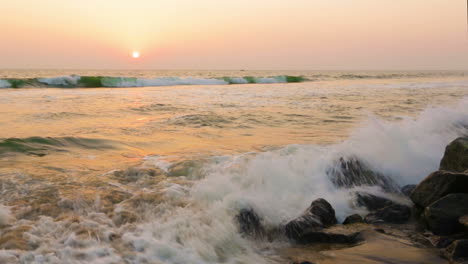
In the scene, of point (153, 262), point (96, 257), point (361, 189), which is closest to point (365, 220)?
point (361, 189)

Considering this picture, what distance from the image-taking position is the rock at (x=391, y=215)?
4688 millimetres

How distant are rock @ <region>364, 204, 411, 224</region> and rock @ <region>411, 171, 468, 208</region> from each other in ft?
0.83

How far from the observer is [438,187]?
4805mm

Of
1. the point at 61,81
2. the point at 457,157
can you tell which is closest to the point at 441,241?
the point at 457,157

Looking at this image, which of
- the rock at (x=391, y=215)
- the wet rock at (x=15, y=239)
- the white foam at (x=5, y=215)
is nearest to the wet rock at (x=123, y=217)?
the wet rock at (x=15, y=239)

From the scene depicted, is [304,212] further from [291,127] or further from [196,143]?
[291,127]

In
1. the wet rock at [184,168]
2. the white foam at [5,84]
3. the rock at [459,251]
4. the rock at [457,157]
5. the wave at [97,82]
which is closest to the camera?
the rock at [459,251]

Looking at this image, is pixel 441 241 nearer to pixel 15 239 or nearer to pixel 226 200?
pixel 226 200

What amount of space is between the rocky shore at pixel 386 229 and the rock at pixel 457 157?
0.11 metres

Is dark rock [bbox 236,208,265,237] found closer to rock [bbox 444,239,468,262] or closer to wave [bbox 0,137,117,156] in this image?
rock [bbox 444,239,468,262]

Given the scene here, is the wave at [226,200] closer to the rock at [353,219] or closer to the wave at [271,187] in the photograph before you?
the wave at [271,187]

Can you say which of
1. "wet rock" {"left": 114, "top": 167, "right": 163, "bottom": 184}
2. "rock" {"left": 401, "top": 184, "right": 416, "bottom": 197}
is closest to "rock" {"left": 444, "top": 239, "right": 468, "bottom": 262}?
"rock" {"left": 401, "top": 184, "right": 416, "bottom": 197}

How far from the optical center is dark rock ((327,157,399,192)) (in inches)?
232

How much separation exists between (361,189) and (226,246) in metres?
2.51
